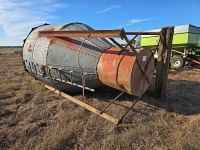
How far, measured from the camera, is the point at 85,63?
5.68 meters

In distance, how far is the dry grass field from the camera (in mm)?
4117

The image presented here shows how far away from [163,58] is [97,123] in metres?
2.76

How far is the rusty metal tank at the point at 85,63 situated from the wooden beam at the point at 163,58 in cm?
90

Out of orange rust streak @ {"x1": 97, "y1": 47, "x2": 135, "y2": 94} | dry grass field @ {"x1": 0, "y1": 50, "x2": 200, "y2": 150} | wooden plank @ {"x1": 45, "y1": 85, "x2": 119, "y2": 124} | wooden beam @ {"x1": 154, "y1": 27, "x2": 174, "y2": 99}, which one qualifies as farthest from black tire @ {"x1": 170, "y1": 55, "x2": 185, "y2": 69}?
orange rust streak @ {"x1": 97, "y1": 47, "x2": 135, "y2": 94}

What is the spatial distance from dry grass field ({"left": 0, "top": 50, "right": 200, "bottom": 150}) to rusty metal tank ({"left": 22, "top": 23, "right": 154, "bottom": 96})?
2.11ft

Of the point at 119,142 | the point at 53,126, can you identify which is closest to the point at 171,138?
the point at 119,142

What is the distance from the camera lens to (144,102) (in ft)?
20.4

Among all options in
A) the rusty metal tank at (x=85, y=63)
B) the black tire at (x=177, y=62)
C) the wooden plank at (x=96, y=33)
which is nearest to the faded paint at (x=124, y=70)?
the rusty metal tank at (x=85, y=63)

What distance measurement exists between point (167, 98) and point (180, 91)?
3.46 ft

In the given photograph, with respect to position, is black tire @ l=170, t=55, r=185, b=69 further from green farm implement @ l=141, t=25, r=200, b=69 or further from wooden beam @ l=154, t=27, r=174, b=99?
wooden beam @ l=154, t=27, r=174, b=99

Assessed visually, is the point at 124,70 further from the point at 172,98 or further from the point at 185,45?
the point at 185,45

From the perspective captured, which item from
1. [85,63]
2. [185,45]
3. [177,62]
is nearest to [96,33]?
[85,63]

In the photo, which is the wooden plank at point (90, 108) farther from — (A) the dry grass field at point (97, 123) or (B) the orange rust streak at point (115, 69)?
(B) the orange rust streak at point (115, 69)

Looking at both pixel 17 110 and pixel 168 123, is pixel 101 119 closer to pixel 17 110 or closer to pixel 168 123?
pixel 168 123
